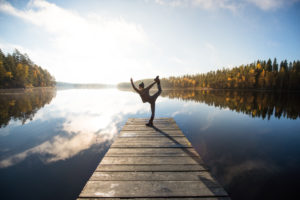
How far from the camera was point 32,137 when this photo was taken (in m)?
9.97

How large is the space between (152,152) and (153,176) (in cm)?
130

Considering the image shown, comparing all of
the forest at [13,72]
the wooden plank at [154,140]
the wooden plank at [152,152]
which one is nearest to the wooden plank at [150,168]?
the wooden plank at [152,152]

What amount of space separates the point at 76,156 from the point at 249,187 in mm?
8944

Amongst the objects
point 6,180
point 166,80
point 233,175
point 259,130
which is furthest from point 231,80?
point 6,180

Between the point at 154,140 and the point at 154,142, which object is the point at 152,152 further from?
the point at 154,140

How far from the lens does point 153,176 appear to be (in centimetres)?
332

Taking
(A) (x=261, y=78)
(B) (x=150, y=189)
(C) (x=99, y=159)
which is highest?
(A) (x=261, y=78)

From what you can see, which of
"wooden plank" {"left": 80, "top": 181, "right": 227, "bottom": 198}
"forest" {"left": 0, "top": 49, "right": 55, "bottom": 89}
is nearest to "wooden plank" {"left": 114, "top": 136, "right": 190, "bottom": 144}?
"wooden plank" {"left": 80, "top": 181, "right": 227, "bottom": 198}

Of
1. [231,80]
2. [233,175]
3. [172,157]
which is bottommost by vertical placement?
[233,175]

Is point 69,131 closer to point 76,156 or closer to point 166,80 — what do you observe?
point 76,156

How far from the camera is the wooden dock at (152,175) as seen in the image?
278cm

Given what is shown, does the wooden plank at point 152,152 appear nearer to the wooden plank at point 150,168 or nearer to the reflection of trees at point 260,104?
the wooden plank at point 150,168

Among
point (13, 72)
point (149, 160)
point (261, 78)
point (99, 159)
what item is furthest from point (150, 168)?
point (261, 78)

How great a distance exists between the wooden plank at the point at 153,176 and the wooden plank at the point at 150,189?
0.36ft
